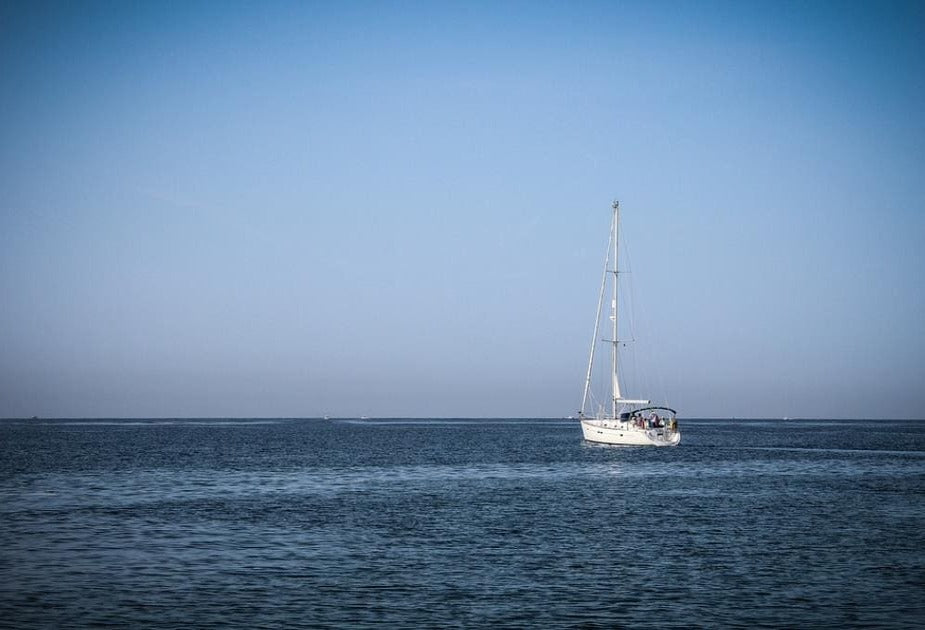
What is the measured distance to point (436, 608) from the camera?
25656mm

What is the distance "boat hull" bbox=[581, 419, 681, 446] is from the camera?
9825cm

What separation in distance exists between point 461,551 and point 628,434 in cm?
6565

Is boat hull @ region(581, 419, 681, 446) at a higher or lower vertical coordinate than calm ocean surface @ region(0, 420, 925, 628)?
higher

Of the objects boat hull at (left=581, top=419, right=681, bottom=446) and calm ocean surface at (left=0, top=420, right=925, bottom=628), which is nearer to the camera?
calm ocean surface at (left=0, top=420, right=925, bottom=628)

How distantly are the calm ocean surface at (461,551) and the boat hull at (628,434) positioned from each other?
28425 millimetres

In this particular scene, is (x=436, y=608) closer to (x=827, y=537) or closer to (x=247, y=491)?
(x=827, y=537)

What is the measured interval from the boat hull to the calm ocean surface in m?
28.4

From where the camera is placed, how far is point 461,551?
35.0 metres

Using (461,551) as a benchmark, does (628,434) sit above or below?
above

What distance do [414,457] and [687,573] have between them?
71.3 metres

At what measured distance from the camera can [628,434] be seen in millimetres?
98188

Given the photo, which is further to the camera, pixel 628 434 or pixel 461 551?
pixel 628 434

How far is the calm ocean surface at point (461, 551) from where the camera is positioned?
25297 mm

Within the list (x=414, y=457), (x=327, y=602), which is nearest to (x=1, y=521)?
(x=327, y=602)
